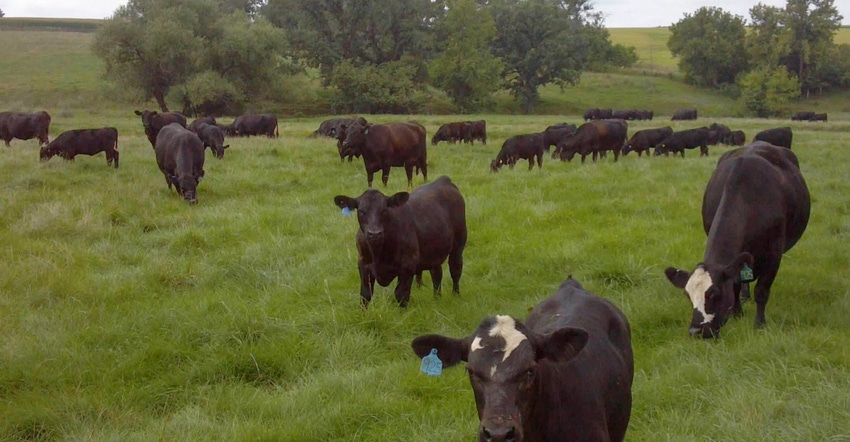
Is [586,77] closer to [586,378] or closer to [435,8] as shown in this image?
[435,8]

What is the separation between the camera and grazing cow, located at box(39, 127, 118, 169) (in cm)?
1727

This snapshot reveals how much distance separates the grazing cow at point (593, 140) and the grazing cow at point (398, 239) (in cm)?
1431

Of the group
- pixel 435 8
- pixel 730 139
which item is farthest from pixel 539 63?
pixel 730 139

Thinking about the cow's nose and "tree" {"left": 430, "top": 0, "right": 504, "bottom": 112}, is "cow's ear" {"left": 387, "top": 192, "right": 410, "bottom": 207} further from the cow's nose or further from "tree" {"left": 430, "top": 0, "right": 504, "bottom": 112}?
"tree" {"left": 430, "top": 0, "right": 504, "bottom": 112}

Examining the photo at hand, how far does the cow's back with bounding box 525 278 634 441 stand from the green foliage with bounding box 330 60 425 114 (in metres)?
Answer: 48.7

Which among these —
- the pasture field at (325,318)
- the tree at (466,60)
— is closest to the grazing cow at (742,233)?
the pasture field at (325,318)

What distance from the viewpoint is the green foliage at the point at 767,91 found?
64.5 m

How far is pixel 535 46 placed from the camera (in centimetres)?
6400

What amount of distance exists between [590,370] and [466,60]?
55384mm

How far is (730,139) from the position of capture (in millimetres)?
27438

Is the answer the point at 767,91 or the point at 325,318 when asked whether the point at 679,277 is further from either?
the point at 767,91

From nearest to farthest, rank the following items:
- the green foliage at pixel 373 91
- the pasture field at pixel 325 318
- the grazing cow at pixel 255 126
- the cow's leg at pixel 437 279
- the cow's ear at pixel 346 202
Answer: the pasture field at pixel 325 318
the cow's ear at pixel 346 202
the cow's leg at pixel 437 279
the grazing cow at pixel 255 126
the green foliage at pixel 373 91

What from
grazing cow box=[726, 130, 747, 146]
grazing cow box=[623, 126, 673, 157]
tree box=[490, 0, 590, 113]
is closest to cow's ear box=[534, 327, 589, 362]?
grazing cow box=[623, 126, 673, 157]

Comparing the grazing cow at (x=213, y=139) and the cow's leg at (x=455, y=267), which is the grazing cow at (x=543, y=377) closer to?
the cow's leg at (x=455, y=267)
